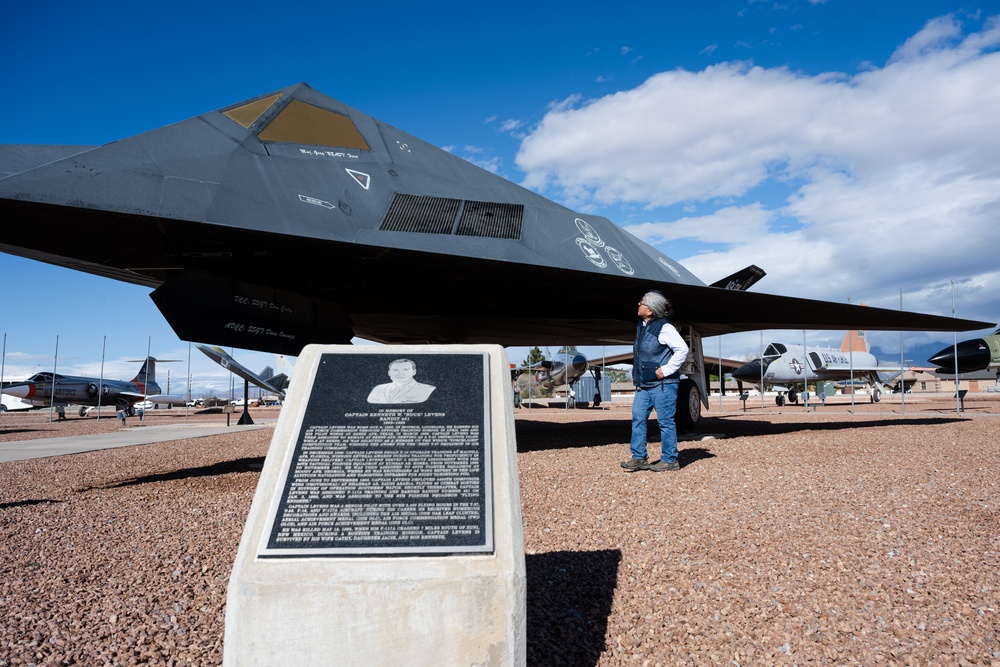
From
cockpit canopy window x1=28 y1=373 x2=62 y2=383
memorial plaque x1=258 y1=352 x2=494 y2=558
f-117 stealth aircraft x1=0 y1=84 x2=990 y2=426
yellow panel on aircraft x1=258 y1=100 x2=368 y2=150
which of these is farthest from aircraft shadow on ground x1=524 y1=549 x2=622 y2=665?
cockpit canopy window x1=28 y1=373 x2=62 y2=383

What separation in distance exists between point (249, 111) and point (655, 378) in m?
5.46

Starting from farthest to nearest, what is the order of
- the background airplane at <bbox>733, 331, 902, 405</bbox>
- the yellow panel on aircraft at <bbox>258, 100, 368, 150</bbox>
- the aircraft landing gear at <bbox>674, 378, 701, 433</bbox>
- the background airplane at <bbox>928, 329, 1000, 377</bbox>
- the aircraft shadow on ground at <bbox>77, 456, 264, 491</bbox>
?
1. the background airplane at <bbox>733, 331, 902, 405</bbox>
2. the background airplane at <bbox>928, 329, 1000, 377</bbox>
3. the aircraft landing gear at <bbox>674, 378, 701, 433</bbox>
4. the aircraft shadow on ground at <bbox>77, 456, 264, 491</bbox>
5. the yellow panel on aircraft at <bbox>258, 100, 368, 150</bbox>

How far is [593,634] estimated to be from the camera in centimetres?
278

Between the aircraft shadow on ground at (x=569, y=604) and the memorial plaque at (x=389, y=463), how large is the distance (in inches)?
27.8

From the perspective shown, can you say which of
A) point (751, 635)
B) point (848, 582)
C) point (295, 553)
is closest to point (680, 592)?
point (751, 635)

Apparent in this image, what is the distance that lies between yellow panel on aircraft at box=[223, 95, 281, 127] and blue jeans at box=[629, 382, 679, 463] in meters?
5.28

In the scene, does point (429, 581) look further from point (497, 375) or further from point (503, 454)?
point (497, 375)

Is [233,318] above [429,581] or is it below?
above

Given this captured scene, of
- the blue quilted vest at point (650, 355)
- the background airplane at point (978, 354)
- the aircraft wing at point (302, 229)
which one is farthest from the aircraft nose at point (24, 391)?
the background airplane at point (978, 354)

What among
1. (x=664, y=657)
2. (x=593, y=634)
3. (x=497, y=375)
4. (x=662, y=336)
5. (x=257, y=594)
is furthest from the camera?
(x=662, y=336)

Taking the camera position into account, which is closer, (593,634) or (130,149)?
(593,634)

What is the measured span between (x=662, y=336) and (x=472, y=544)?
4496mm

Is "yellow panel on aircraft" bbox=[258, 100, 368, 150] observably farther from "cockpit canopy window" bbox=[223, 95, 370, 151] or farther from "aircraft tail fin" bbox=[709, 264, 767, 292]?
"aircraft tail fin" bbox=[709, 264, 767, 292]

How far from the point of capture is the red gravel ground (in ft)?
8.77
